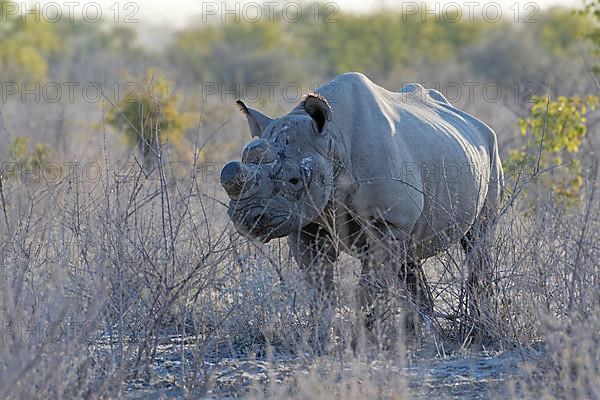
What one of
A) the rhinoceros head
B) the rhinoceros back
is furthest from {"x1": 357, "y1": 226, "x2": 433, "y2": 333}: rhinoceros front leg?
the rhinoceros head

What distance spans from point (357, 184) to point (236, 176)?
96 cm

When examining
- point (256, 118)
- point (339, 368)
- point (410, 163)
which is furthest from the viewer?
point (410, 163)

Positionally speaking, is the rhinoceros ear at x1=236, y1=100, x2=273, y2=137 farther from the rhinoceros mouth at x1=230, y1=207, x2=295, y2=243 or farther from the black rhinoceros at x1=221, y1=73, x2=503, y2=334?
the rhinoceros mouth at x1=230, y1=207, x2=295, y2=243

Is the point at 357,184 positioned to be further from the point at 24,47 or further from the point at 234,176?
the point at 24,47

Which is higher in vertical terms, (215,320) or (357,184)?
(357,184)

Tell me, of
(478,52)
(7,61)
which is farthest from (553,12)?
(7,61)

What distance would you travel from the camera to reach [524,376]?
527 cm

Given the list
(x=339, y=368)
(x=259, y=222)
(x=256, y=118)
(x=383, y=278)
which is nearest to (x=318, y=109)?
(x=256, y=118)

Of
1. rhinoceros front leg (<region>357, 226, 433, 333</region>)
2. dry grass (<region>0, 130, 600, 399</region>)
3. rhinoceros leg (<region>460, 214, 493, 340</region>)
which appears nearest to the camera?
dry grass (<region>0, 130, 600, 399</region>)

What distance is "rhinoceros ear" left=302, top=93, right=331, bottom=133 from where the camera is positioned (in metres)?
6.27

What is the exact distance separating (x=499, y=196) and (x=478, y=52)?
32.1 metres

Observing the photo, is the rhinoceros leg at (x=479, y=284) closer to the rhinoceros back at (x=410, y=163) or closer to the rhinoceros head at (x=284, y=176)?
the rhinoceros back at (x=410, y=163)

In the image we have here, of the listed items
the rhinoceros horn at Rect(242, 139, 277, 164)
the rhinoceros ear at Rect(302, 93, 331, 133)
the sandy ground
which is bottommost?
the sandy ground

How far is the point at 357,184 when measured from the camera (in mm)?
6484
